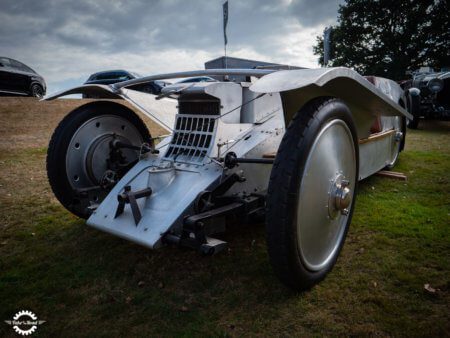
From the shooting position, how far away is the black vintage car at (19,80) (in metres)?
12.0

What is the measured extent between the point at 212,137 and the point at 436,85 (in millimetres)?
10045

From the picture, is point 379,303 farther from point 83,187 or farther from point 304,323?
point 83,187

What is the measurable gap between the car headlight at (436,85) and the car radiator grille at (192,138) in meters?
9.96

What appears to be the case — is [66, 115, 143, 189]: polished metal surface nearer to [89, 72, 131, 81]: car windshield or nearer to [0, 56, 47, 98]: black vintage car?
[0, 56, 47, 98]: black vintage car

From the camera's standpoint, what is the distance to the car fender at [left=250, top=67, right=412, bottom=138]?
1.74 metres

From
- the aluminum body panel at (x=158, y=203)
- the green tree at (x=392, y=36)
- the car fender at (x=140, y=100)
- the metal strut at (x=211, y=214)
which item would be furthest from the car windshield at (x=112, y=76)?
the green tree at (x=392, y=36)

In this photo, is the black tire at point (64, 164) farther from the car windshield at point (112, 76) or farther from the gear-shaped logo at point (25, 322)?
the car windshield at point (112, 76)

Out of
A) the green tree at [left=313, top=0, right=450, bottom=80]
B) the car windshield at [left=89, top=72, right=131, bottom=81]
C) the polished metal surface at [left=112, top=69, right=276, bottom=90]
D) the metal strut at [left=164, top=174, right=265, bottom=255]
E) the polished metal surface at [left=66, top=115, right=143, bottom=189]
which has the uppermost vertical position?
the green tree at [left=313, top=0, right=450, bottom=80]

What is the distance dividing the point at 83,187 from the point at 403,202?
3446 millimetres

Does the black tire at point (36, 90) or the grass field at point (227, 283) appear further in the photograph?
the black tire at point (36, 90)

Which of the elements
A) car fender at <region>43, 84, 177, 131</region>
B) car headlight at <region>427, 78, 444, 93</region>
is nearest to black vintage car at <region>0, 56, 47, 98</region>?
car fender at <region>43, 84, 177, 131</region>

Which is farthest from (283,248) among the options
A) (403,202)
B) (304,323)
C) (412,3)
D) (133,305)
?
(412,3)

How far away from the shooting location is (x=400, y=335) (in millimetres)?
1711

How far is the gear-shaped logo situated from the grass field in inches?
1.5
